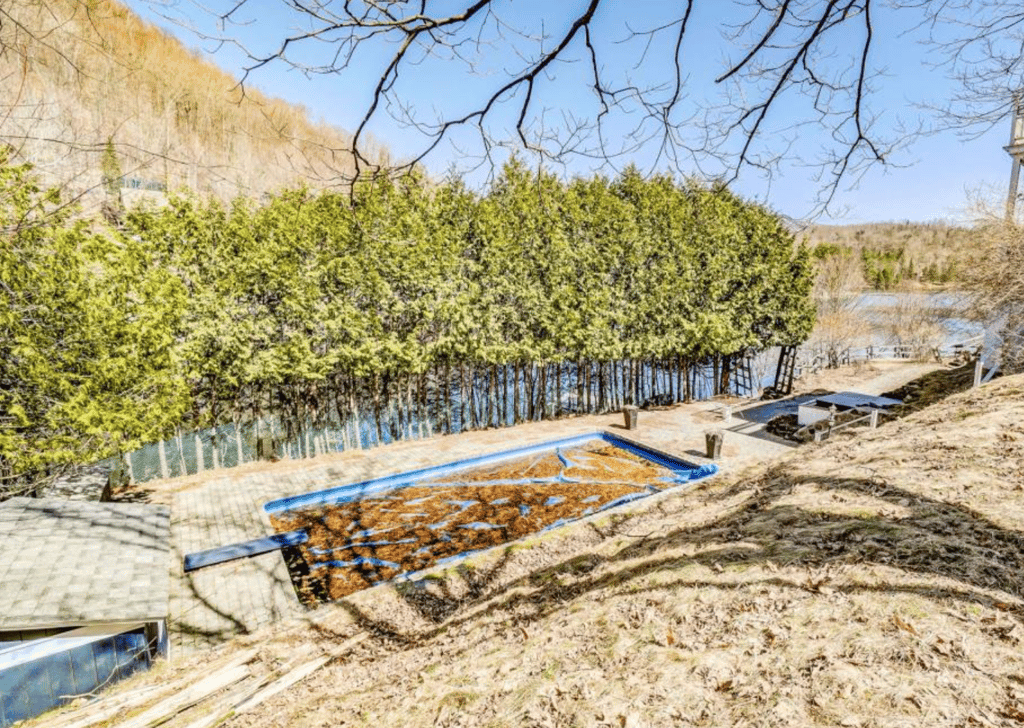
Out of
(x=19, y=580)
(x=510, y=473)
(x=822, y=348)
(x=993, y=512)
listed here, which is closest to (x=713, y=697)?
(x=993, y=512)

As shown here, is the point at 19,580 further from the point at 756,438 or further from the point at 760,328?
the point at 760,328

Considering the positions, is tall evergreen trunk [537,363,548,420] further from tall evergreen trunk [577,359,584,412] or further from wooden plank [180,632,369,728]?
wooden plank [180,632,369,728]

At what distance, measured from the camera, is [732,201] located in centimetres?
1950

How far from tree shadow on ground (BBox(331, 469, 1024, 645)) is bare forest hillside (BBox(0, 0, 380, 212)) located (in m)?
4.34

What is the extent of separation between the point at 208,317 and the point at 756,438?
15.2 m

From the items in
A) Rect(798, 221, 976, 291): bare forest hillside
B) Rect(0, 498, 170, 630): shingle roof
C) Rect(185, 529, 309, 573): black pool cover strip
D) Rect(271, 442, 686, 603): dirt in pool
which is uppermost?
Rect(798, 221, 976, 291): bare forest hillside

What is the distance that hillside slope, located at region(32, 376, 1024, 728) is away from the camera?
2.62 m

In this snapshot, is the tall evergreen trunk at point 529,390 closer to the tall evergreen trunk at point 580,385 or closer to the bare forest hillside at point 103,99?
the tall evergreen trunk at point 580,385

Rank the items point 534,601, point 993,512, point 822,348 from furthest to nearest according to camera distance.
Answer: point 822,348, point 534,601, point 993,512

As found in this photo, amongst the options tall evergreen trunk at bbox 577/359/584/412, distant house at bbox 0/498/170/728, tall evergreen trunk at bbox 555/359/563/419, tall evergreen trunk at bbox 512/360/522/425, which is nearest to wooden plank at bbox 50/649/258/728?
distant house at bbox 0/498/170/728

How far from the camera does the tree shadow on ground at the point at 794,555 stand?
3439 mm

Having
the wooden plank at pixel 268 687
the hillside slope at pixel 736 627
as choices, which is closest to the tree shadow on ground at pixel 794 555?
the hillside slope at pixel 736 627

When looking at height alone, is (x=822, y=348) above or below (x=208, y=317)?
below

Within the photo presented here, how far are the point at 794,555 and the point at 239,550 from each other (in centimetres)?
842
